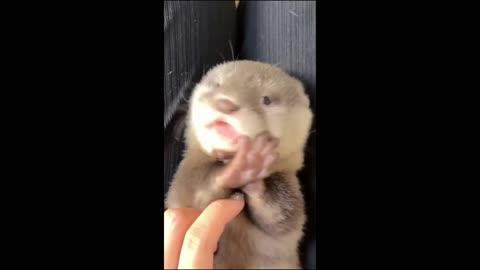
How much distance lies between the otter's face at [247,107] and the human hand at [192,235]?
91mm

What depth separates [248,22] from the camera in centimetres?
51

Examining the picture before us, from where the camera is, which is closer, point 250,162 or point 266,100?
point 250,162

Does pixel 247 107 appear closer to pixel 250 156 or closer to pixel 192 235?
pixel 250 156

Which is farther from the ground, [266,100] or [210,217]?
[266,100]

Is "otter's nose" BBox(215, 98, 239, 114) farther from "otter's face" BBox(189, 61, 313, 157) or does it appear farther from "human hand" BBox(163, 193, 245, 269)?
"human hand" BBox(163, 193, 245, 269)

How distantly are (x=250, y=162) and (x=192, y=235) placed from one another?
0.38ft

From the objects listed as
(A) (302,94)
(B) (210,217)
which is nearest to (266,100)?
(A) (302,94)

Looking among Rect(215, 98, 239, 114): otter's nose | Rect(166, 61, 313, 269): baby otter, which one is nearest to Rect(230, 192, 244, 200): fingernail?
Rect(166, 61, 313, 269): baby otter

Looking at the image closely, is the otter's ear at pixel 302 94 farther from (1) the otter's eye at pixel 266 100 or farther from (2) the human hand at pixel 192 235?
(2) the human hand at pixel 192 235

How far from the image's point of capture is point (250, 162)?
487mm

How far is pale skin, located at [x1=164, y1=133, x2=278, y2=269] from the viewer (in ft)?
1.52
